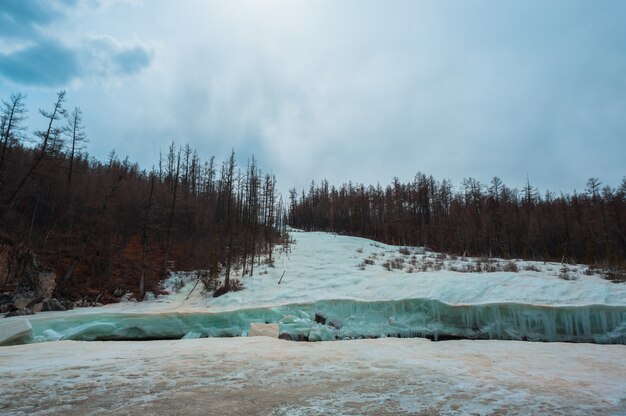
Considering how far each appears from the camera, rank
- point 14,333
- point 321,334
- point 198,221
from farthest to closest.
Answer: point 198,221 → point 321,334 → point 14,333

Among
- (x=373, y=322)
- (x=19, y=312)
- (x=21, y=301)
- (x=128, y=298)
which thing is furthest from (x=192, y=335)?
(x=128, y=298)

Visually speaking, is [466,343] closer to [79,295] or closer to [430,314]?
[430,314]

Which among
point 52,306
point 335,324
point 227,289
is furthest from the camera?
point 227,289

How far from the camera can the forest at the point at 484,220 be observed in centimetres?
3538

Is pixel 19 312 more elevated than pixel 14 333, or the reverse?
pixel 14 333

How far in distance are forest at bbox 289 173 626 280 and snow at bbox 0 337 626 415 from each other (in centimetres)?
1263

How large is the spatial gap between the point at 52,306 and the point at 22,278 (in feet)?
8.92

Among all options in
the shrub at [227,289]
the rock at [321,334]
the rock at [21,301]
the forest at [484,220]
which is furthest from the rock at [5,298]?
the forest at [484,220]

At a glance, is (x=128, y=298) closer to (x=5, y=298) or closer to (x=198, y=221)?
(x=5, y=298)

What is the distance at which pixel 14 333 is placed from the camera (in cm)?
1014

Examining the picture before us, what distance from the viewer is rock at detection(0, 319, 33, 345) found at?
394 inches

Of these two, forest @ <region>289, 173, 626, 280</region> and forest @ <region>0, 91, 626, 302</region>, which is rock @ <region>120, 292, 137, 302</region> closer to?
forest @ <region>0, 91, 626, 302</region>

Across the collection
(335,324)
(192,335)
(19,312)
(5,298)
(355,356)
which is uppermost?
(5,298)

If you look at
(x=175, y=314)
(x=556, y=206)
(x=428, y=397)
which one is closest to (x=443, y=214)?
(x=556, y=206)
